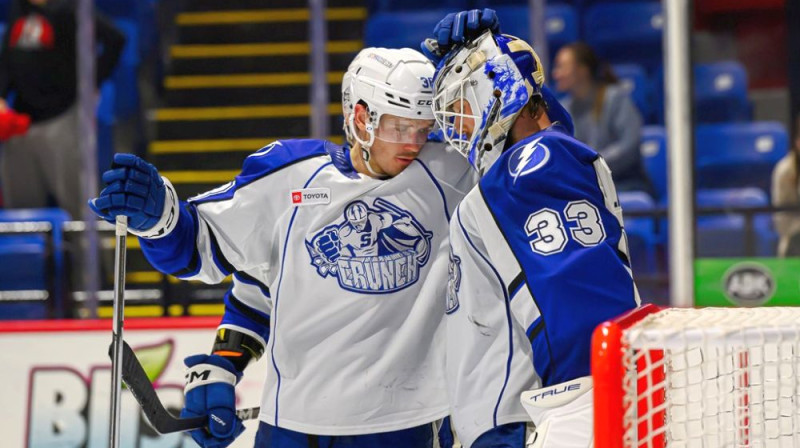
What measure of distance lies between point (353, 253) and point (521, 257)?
0.50m

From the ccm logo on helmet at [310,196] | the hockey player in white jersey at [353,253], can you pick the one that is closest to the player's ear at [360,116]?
the hockey player in white jersey at [353,253]

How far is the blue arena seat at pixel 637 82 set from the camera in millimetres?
4996

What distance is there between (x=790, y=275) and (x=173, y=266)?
307 cm

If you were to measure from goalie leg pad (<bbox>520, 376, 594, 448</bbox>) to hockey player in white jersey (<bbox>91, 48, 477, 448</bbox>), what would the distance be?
1.68 ft

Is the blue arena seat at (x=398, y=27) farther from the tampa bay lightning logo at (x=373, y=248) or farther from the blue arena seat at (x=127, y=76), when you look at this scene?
the tampa bay lightning logo at (x=373, y=248)

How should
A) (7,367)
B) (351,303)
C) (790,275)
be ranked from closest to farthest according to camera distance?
(351,303)
(7,367)
(790,275)

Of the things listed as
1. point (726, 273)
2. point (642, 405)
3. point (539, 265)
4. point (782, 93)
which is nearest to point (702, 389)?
point (642, 405)

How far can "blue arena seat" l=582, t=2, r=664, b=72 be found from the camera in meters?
5.21

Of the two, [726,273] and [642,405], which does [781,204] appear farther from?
[642,405]

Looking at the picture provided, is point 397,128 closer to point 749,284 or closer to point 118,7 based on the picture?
point 749,284

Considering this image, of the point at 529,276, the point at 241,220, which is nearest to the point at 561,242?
the point at 529,276

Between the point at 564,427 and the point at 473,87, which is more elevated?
the point at 473,87

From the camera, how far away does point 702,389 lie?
159 cm

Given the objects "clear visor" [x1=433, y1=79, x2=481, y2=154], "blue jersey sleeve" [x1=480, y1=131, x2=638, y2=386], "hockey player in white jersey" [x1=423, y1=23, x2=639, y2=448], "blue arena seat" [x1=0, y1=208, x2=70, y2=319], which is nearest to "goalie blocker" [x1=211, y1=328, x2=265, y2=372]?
"hockey player in white jersey" [x1=423, y1=23, x2=639, y2=448]
